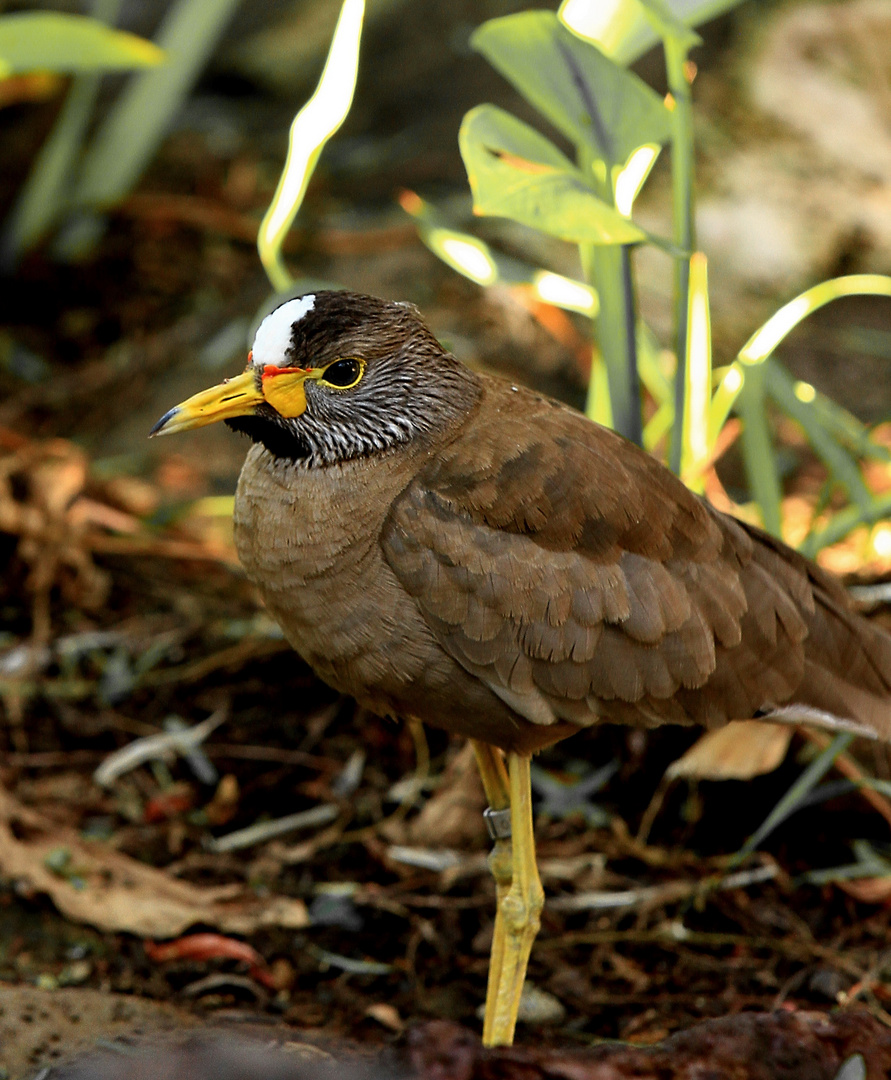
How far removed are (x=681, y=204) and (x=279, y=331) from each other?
3.68 feet

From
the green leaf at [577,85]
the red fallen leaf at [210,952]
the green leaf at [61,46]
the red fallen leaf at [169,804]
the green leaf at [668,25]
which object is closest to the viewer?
the green leaf at [668,25]

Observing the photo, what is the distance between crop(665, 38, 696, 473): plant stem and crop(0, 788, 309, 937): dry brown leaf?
1.60m

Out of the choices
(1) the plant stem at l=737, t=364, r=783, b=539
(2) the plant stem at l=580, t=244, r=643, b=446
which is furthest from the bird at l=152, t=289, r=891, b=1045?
(1) the plant stem at l=737, t=364, r=783, b=539

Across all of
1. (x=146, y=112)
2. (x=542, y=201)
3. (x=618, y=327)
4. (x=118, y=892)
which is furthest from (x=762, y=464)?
(x=146, y=112)

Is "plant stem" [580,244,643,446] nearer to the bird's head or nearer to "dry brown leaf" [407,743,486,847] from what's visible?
the bird's head

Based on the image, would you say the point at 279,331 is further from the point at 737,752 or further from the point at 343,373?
the point at 737,752

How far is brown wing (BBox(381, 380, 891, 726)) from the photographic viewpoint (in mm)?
2562

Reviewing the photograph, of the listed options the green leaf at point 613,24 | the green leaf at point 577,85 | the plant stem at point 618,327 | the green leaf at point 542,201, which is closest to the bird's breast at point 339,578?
the green leaf at point 542,201

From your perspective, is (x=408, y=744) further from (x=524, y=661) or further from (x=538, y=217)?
(x=538, y=217)

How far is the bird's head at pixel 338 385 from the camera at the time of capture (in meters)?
2.64

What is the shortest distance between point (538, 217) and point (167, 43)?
354 cm

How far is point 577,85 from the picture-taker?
9.95 ft

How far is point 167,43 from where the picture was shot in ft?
18.0

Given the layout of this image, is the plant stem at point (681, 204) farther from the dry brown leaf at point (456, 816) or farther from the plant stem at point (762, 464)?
the dry brown leaf at point (456, 816)
